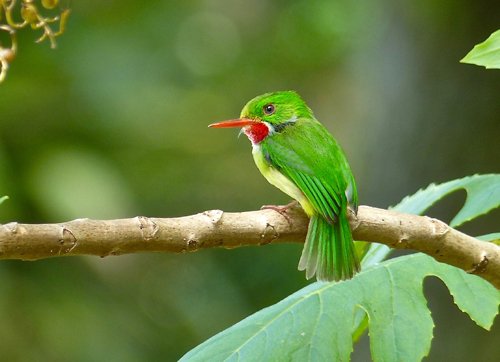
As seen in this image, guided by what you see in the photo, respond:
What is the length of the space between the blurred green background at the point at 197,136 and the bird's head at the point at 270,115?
1.47 meters

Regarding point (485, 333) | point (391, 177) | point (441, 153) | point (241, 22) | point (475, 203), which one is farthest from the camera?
point (241, 22)

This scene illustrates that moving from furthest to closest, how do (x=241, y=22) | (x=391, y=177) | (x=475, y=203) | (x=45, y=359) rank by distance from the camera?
(x=241, y=22), (x=45, y=359), (x=391, y=177), (x=475, y=203)

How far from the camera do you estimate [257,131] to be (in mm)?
2350

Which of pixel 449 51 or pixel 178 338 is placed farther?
pixel 178 338

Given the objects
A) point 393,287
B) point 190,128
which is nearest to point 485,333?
point 393,287

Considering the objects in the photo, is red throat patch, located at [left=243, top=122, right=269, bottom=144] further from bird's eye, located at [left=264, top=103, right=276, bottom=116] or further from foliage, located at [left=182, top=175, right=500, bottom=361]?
foliage, located at [left=182, top=175, right=500, bottom=361]

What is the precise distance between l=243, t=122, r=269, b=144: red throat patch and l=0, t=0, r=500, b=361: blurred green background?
5.12ft

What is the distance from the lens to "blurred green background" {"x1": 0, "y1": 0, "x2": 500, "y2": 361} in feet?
12.2

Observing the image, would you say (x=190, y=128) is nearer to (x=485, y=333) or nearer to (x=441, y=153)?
(x=441, y=153)

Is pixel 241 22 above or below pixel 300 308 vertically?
above

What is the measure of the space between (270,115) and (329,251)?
75 centimetres

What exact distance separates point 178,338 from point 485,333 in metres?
2.51

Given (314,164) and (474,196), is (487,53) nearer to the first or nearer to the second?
(474,196)

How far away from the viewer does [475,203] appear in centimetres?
186
